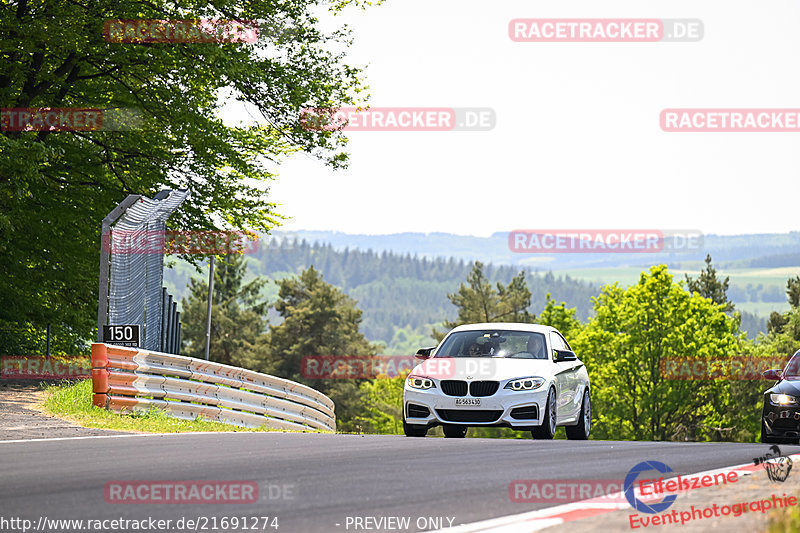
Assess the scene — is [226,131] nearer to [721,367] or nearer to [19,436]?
[19,436]

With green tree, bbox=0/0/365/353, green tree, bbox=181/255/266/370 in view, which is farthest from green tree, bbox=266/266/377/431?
green tree, bbox=0/0/365/353

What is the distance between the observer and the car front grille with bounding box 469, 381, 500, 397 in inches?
567

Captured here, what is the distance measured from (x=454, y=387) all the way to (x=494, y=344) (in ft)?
4.63

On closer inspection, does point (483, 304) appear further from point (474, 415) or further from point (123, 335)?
point (474, 415)

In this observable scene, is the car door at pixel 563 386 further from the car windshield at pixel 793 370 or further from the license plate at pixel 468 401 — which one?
the car windshield at pixel 793 370

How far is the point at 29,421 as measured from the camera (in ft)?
47.8

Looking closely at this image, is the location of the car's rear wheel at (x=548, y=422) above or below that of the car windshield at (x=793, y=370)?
below

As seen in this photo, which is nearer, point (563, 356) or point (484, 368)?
point (484, 368)

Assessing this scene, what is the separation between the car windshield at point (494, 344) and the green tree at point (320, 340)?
67.8m

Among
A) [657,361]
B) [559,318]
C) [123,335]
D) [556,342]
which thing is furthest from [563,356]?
[559,318]

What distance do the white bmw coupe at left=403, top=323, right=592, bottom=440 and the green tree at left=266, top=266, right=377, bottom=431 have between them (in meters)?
68.0

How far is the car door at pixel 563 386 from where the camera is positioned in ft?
49.5

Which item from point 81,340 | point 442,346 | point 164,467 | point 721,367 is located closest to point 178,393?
point 442,346

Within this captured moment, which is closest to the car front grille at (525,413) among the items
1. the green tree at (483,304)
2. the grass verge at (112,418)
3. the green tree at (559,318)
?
the grass verge at (112,418)
